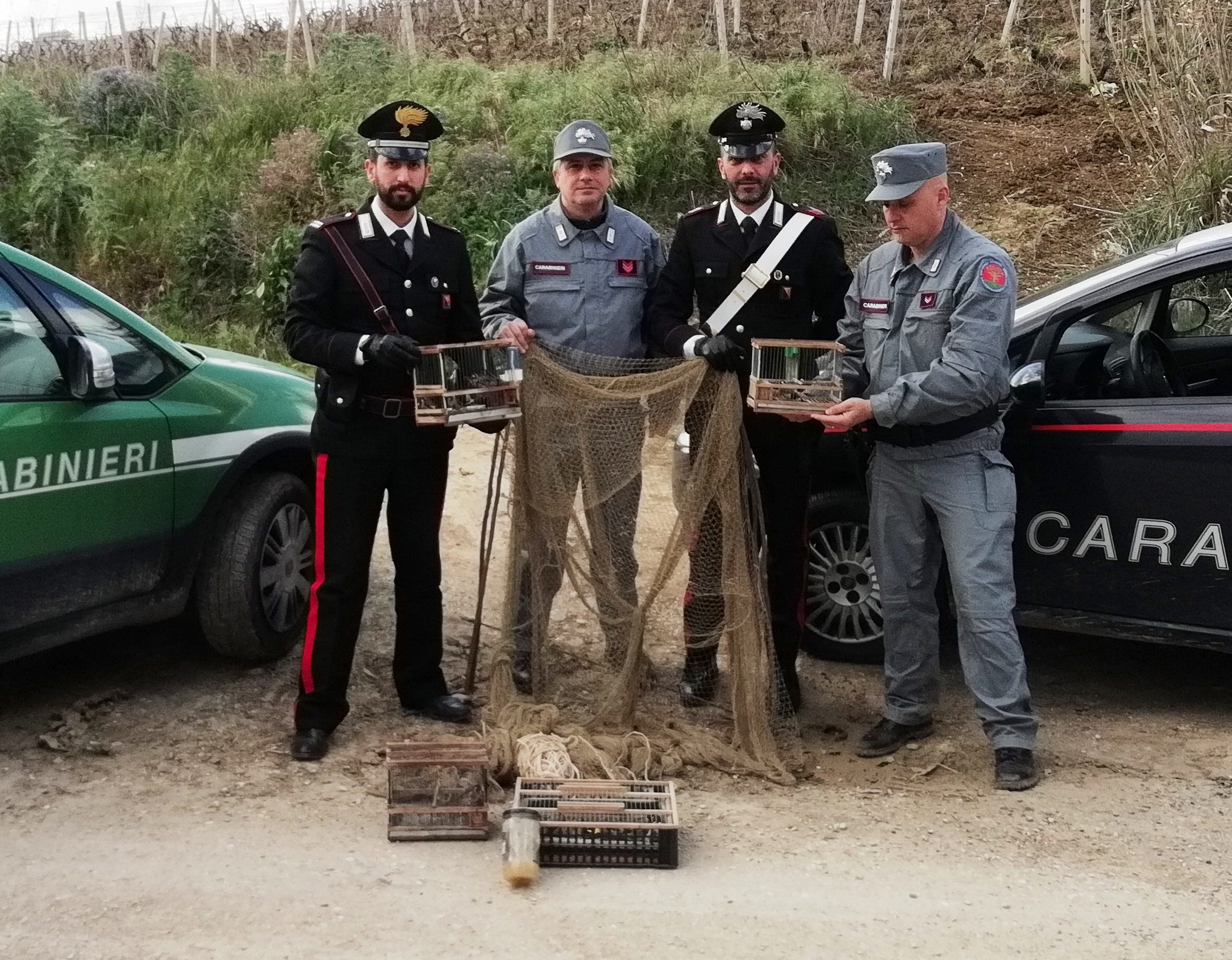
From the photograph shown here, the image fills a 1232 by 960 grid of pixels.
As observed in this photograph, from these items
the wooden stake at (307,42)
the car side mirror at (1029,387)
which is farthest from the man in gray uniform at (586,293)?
the wooden stake at (307,42)

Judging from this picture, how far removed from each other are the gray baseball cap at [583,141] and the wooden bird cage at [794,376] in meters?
0.95

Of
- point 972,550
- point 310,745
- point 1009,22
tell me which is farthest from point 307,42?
point 972,550

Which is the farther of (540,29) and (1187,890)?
(540,29)

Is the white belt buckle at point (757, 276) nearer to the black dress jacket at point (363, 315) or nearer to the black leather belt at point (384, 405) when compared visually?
the black dress jacket at point (363, 315)

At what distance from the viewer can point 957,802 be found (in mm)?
4375

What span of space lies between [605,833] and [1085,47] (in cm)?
1296

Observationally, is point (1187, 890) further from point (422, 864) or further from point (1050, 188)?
point (1050, 188)

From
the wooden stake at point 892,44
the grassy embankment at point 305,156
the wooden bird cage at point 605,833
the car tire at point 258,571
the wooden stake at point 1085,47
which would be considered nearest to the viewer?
the wooden bird cage at point 605,833

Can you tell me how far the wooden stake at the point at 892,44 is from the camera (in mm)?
15070

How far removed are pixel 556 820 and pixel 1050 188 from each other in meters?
10.4

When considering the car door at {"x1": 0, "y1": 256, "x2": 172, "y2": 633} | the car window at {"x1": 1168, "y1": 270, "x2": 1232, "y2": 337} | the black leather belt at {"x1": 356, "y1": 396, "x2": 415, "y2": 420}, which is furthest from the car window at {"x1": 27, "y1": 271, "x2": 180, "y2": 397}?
the car window at {"x1": 1168, "y1": 270, "x2": 1232, "y2": 337}

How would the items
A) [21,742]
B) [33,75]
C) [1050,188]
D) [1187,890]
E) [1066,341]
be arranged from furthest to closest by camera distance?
[33,75]
[1050,188]
[1066,341]
[21,742]
[1187,890]

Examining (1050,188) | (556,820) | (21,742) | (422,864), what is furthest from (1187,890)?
(1050,188)

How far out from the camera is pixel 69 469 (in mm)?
Result: 4496
